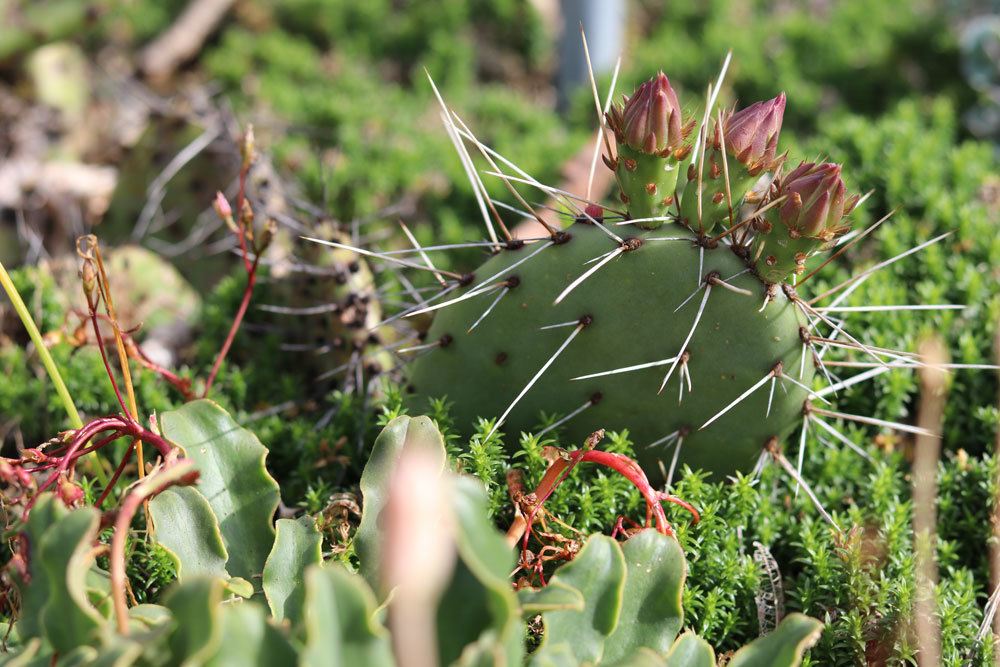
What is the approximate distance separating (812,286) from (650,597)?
1.00 metres

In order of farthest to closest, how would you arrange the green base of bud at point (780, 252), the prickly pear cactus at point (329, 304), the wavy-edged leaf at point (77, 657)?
1. the prickly pear cactus at point (329, 304)
2. the green base of bud at point (780, 252)
3. the wavy-edged leaf at point (77, 657)

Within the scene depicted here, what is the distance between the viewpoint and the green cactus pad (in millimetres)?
→ 1358

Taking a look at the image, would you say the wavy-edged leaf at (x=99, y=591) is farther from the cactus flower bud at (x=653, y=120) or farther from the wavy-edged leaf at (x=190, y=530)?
the cactus flower bud at (x=653, y=120)

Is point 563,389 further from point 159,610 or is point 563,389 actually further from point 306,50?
point 306,50

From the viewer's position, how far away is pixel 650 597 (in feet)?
→ 3.80

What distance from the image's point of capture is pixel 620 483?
1449 mm

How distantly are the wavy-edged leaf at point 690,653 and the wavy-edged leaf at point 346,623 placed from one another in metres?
0.38

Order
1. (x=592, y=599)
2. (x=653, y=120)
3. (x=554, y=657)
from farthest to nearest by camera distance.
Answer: (x=653, y=120), (x=592, y=599), (x=554, y=657)

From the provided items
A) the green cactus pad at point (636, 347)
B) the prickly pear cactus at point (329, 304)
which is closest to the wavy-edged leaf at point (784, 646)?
the green cactus pad at point (636, 347)

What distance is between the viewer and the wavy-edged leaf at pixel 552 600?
983 mm

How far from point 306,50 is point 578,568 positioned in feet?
11.0

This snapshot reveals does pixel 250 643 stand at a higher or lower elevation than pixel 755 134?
lower

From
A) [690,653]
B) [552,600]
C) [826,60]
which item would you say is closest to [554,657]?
[552,600]

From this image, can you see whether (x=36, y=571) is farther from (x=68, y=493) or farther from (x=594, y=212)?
(x=594, y=212)
